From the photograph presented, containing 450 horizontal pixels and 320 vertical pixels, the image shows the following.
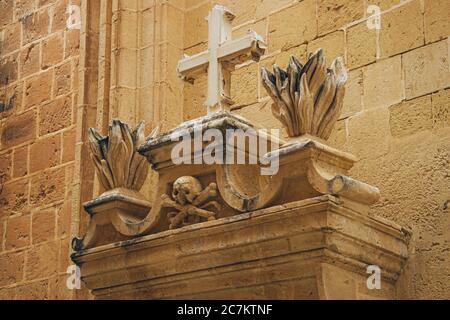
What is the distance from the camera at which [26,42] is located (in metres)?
6.10

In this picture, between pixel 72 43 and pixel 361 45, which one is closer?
pixel 361 45

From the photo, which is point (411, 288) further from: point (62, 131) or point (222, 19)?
point (62, 131)

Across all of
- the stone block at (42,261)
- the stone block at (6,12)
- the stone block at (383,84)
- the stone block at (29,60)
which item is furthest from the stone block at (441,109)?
the stone block at (6,12)

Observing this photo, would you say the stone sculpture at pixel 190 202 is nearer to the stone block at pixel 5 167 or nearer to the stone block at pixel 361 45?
the stone block at pixel 361 45

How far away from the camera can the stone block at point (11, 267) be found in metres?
5.56

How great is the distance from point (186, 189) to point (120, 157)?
0.39 metres

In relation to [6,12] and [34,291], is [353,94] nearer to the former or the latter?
[34,291]

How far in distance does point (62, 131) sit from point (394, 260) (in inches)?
104

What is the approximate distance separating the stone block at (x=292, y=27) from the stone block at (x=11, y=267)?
203cm

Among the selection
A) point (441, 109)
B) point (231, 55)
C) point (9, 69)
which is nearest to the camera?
point (231, 55)

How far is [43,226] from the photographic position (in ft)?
18.0

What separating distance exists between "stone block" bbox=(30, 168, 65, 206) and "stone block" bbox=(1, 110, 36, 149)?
1.04ft

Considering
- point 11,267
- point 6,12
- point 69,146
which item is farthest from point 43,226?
point 6,12

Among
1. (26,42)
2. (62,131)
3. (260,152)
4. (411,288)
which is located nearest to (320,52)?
(260,152)
